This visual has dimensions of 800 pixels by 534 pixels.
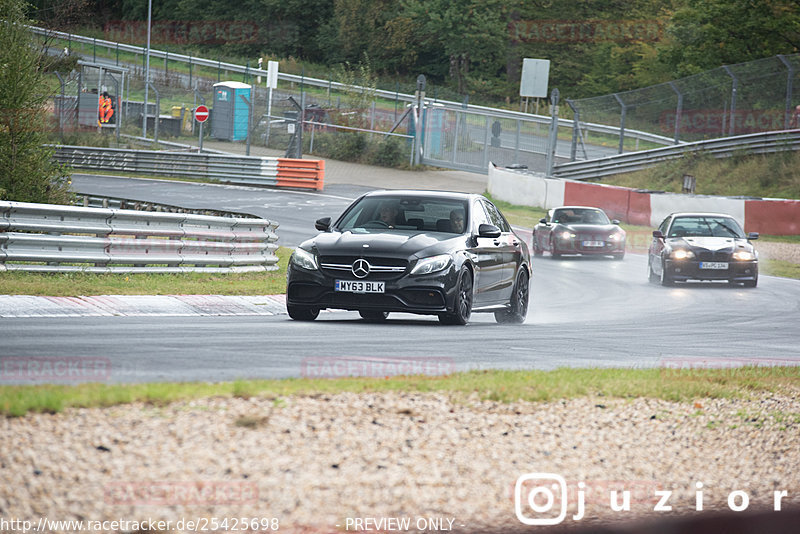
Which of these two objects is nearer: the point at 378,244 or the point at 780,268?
the point at 378,244

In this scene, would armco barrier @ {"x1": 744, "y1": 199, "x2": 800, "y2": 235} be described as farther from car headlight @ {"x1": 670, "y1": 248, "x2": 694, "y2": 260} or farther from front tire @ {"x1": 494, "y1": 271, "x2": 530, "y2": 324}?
front tire @ {"x1": 494, "y1": 271, "x2": 530, "y2": 324}

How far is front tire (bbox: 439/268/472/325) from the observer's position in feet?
40.7

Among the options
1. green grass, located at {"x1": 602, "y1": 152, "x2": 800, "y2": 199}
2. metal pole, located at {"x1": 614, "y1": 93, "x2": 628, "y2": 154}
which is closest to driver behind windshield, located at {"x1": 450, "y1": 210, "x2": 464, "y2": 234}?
green grass, located at {"x1": 602, "y1": 152, "x2": 800, "y2": 199}

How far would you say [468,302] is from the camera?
12.9 m

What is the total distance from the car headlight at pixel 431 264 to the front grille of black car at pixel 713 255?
10123mm

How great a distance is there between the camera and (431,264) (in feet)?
39.8

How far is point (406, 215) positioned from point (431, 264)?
1264 millimetres

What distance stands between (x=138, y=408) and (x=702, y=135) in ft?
116

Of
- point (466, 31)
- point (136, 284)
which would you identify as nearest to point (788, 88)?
point (136, 284)

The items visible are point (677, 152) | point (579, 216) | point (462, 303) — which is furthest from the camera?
point (677, 152)

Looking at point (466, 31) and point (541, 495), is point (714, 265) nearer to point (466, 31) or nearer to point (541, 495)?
point (541, 495)

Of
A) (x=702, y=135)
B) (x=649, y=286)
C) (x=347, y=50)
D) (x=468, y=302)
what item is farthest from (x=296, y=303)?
(x=347, y=50)

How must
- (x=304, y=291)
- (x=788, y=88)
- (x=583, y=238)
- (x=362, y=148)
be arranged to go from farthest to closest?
(x=362, y=148)
(x=788, y=88)
(x=583, y=238)
(x=304, y=291)

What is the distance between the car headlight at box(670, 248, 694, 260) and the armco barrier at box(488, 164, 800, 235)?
Result: 27.6 ft
